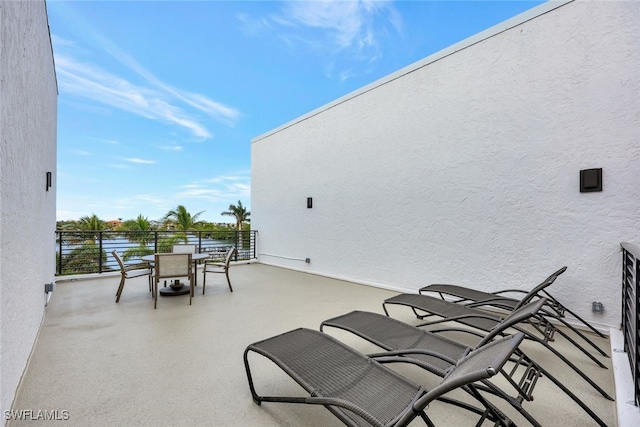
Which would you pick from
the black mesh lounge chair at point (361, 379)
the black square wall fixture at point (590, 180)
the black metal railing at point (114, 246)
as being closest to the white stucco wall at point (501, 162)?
the black square wall fixture at point (590, 180)

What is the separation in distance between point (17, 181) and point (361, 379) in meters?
2.79

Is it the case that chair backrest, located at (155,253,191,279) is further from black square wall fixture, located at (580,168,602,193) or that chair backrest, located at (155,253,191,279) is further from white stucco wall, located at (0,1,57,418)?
black square wall fixture, located at (580,168,602,193)

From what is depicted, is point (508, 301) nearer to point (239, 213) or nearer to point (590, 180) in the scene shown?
point (590, 180)

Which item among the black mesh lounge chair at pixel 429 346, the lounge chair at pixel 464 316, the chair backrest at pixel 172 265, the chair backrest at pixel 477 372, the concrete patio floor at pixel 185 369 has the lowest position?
the concrete patio floor at pixel 185 369

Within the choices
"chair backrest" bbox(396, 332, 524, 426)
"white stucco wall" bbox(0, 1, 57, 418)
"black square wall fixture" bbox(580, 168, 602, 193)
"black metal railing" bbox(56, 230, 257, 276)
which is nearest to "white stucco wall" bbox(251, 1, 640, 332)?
"black square wall fixture" bbox(580, 168, 602, 193)

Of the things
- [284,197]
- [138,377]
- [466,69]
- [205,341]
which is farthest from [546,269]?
[284,197]

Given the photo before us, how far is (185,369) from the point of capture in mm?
2283

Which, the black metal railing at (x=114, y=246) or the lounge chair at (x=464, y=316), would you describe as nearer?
the lounge chair at (x=464, y=316)

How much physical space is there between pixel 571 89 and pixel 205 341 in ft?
16.8

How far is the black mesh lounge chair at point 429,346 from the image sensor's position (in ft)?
5.08

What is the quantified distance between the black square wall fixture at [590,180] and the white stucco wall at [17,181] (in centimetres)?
515

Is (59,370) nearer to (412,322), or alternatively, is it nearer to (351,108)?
(412,322)

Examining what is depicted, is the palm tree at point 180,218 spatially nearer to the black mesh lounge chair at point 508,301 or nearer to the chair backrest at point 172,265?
the chair backrest at point 172,265

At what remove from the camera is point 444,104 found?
4.51 meters
